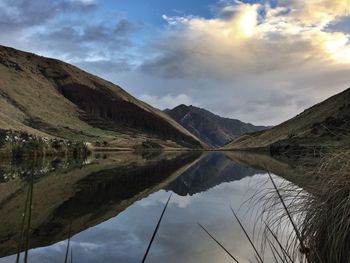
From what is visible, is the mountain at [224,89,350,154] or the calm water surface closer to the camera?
the calm water surface

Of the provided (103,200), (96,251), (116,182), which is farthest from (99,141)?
(96,251)

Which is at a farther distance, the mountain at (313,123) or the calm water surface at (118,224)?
the mountain at (313,123)

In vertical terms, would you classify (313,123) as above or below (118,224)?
above

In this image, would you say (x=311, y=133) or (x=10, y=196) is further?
(x=311, y=133)

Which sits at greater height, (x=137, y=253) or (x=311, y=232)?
(x=311, y=232)

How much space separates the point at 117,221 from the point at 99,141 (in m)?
167

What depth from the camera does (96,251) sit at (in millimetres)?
15133

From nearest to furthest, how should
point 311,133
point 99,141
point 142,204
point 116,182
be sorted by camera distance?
point 142,204 < point 116,182 < point 311,133 < point 99,141

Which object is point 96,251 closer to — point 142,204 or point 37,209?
point 37,209

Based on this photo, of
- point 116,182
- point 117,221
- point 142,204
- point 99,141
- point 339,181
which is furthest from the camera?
point 99,141

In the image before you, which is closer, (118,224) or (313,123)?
(118,224)

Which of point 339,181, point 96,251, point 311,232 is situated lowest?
point 96,251

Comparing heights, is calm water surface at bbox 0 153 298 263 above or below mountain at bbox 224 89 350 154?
below

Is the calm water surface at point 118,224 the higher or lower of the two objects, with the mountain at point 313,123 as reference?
lower
